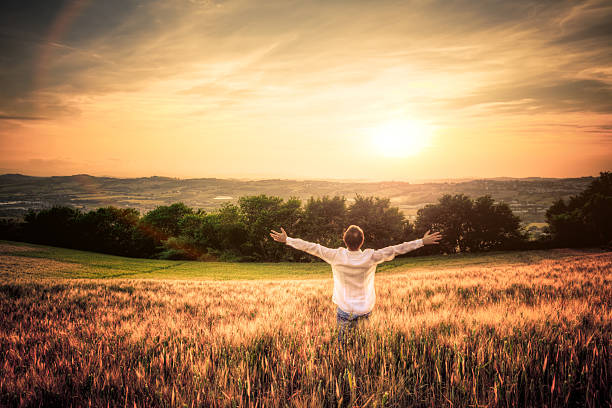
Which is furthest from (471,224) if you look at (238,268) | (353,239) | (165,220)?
(165,220)

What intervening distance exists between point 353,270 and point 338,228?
47.8 metres

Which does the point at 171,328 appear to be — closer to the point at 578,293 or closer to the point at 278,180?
the point at 578,293

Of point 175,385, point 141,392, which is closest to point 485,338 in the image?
point 175,385

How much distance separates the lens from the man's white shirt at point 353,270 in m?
4.86

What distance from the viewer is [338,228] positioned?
52.3 meters

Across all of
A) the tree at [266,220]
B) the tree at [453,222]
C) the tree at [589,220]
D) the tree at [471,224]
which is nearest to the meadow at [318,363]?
the tree at [266,220]

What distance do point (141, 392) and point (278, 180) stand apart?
176 m

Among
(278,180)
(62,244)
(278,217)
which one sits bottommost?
(62,244)

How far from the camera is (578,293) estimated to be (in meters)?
7.51

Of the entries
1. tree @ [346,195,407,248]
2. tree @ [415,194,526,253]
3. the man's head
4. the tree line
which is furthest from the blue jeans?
tree @ [415,194,526,253]

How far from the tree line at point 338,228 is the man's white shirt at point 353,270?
44.9 m

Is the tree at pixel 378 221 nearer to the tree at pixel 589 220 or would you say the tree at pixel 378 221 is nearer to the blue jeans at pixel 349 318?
the tree at pixel 589 220

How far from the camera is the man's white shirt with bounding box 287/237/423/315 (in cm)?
486

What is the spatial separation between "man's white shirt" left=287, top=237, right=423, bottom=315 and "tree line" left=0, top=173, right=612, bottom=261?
44.9 meters
